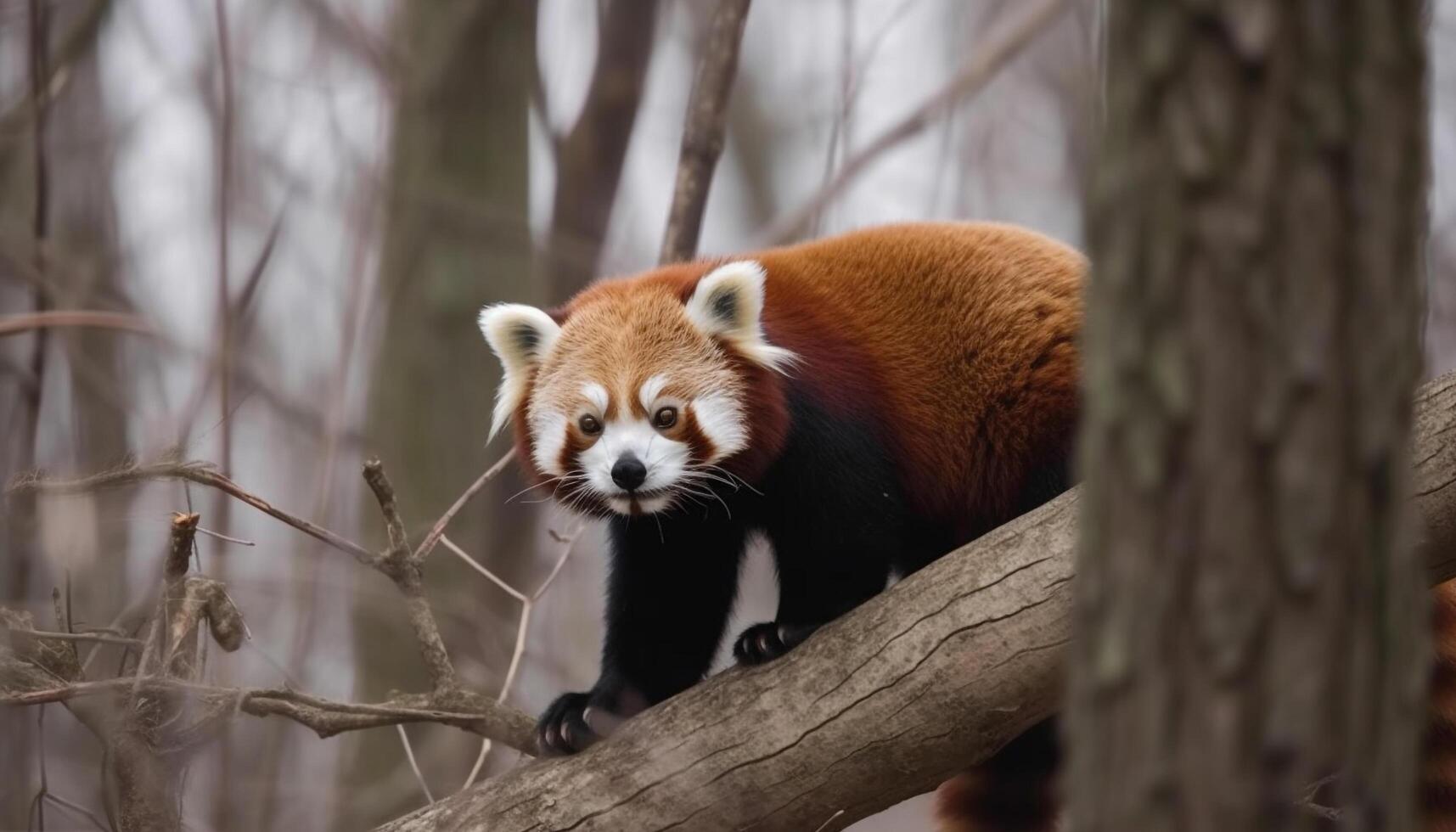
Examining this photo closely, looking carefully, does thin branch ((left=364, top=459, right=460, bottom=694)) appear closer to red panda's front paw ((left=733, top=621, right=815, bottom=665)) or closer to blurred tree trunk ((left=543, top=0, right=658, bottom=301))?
red panda's front paw ((left=733, top=621, right=815, bottom=665))

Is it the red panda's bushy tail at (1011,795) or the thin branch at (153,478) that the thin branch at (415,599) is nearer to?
the thin branch at (153,478)

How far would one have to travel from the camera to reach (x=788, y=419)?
3248 millimetres

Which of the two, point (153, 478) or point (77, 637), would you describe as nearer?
point (77, 637)

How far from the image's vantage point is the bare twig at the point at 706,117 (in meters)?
4.16

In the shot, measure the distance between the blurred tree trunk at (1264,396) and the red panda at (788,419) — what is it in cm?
179

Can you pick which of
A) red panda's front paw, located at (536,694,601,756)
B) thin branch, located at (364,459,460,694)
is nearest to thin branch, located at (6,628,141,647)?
thin branch, located at (364,459,460,694)

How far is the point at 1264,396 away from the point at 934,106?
3.88 meters

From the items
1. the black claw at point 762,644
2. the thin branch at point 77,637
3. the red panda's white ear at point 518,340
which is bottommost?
the black claw at point 762,644

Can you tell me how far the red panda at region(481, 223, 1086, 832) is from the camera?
322 centimetres

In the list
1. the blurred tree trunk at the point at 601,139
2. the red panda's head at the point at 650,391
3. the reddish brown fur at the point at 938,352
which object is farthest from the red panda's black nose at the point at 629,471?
the blurred tree trunk at the point at 601,139

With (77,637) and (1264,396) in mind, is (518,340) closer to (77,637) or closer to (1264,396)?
(77,637)

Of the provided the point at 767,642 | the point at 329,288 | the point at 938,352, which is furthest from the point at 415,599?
the point at 329,288

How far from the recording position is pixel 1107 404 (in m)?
1.32

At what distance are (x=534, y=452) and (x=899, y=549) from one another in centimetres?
96
